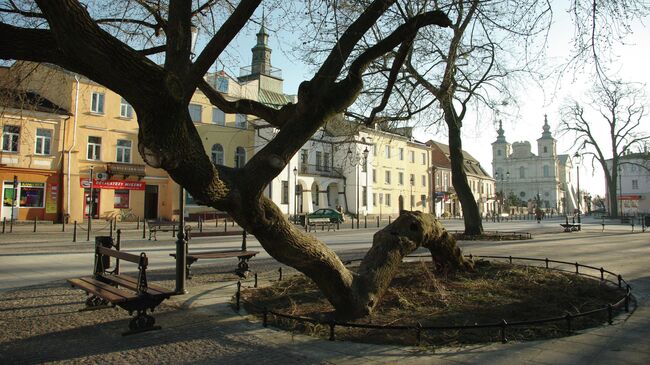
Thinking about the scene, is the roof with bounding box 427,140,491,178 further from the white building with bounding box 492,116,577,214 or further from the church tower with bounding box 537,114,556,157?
the church tower with bounding box 537,114,556,157

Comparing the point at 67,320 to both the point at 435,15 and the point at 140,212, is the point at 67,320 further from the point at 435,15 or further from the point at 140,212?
the point at 140,212

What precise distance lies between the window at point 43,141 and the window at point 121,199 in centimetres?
559

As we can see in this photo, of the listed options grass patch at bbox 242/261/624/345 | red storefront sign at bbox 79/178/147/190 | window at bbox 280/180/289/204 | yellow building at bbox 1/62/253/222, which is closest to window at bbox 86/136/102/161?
yellow building at bbox 1/62/253/222

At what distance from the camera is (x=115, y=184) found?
113 feet

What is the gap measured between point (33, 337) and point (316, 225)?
97.8ft

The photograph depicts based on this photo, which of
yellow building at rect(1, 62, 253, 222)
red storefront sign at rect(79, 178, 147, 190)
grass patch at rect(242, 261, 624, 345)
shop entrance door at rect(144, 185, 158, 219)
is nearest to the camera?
grass patch at rect(242, 261, 624, 345)

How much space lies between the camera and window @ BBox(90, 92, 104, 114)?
33.8 m

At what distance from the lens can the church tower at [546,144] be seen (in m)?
114

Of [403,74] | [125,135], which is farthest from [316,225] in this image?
[403,74]

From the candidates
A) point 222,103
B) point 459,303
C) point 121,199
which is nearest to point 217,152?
point 121,199

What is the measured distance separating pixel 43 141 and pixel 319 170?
28.0 metres

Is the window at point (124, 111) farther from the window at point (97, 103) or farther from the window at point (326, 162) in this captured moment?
the window at point (326, 162)

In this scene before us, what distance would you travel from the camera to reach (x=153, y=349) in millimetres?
5148

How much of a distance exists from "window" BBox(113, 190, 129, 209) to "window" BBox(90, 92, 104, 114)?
6211mm
